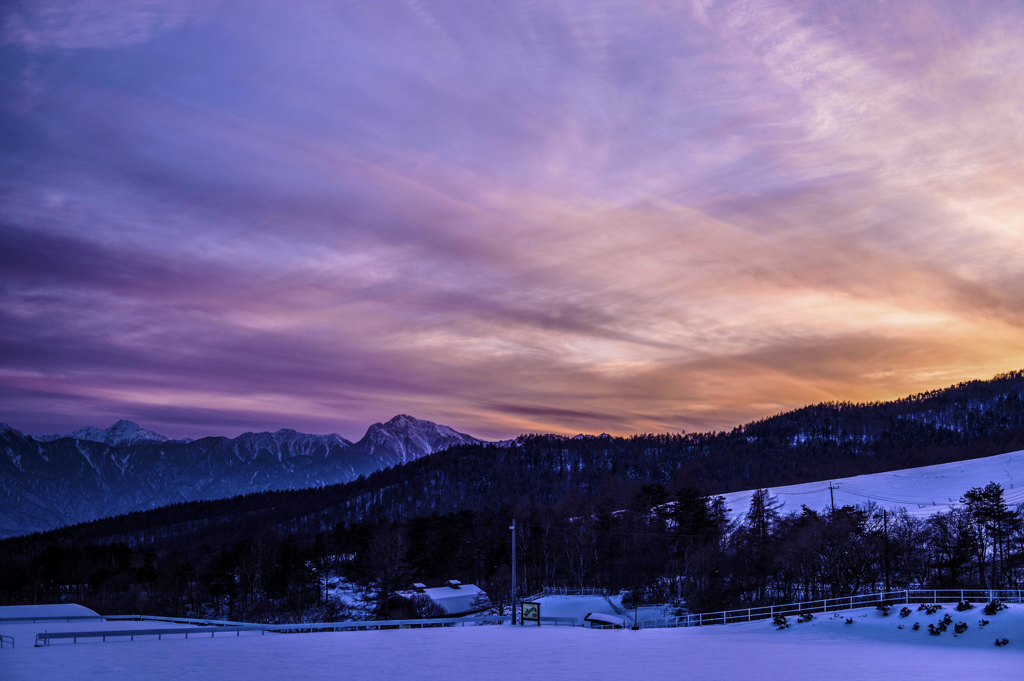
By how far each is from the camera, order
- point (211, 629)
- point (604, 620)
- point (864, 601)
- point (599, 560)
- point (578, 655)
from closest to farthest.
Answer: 1. point (578, 655)
2. point (211, 629)
3. point (864, 601)
4. point (604, 620)
5. point (599, 560)

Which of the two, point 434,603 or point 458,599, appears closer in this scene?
point 434,603

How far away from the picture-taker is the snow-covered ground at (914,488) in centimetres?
15350

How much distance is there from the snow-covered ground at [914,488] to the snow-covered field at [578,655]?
107 m

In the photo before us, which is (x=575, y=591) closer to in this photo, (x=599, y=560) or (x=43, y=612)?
(x=599, y=560)

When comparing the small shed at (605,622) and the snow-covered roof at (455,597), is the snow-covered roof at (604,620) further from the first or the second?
the snow-covered roof at (455,597)

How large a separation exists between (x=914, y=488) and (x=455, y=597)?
5049 inches

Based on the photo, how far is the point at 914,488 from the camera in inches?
6826

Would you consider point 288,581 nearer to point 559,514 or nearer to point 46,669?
point 559,514

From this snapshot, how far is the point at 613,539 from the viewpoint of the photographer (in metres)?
108

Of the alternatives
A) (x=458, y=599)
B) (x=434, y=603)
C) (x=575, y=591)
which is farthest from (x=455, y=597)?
(x=575, y=591)

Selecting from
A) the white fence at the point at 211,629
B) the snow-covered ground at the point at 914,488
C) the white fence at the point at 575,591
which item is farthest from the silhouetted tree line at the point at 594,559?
the snow-covered ground at the point at 914,488

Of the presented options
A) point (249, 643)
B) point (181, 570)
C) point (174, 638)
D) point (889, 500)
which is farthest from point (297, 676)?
point (889, 500)

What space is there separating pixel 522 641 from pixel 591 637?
525 cm

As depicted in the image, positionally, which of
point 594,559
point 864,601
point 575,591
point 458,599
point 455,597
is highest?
point 864,601
